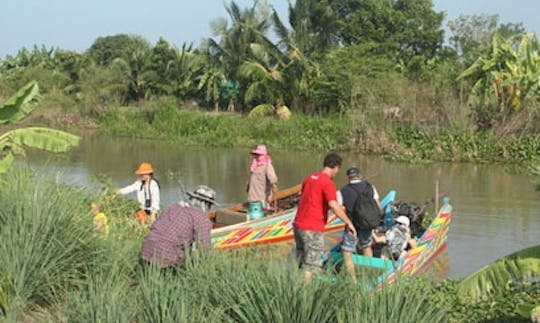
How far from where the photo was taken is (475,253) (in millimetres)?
12039

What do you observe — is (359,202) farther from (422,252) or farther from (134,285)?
(134,285)

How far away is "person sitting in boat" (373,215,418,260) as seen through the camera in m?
9.72

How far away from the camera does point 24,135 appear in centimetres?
907

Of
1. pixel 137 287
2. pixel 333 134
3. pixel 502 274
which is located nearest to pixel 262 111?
pixel 333 134

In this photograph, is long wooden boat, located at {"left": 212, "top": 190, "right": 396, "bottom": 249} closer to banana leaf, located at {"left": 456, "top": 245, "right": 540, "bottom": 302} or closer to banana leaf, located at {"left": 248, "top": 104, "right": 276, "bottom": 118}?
banana leaf, located at {"left": 456, "top": 245, "right": 540, "bottom": 302}

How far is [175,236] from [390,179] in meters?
15.1

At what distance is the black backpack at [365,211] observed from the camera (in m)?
8.88

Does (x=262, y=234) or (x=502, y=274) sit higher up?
(x=502, y=274)

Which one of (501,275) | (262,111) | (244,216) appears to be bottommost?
(244,216)

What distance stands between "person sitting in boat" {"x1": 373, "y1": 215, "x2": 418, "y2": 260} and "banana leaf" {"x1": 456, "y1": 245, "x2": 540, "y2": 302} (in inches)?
120

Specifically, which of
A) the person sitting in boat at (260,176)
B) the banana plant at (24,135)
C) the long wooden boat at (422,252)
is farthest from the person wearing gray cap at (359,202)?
the banana plant at (24,135)

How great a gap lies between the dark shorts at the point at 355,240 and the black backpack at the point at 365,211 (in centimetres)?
15

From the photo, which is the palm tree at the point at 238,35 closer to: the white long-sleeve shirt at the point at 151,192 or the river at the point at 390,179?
the river at the point at 390,179

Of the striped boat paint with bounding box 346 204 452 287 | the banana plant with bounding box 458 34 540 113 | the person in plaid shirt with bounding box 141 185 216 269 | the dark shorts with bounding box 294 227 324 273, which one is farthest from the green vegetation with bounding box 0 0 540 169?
the person in plaid shirt with bounding box 141 185 216 269
